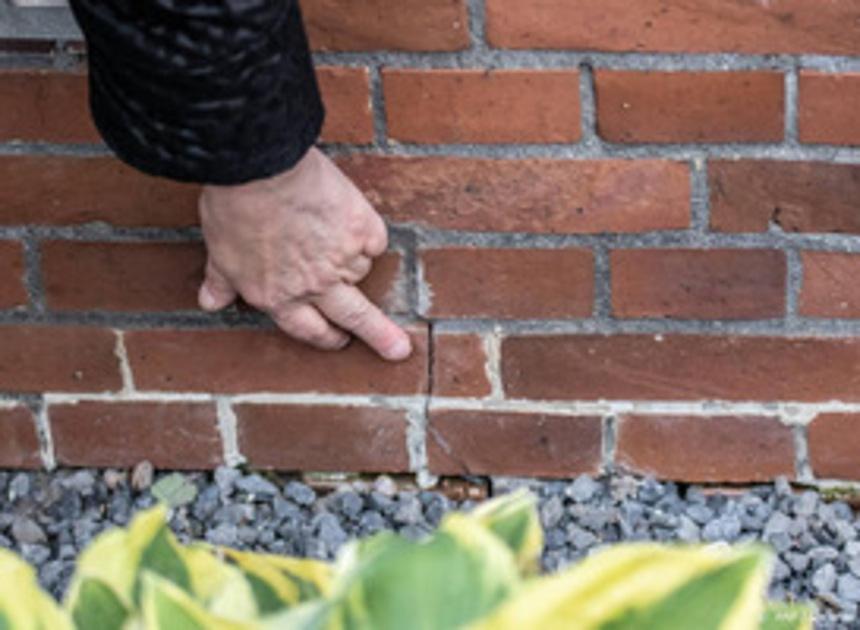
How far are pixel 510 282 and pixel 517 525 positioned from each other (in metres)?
1.14

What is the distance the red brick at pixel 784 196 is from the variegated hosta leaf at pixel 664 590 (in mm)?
1182

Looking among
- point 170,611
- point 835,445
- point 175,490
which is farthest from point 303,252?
point 170,611

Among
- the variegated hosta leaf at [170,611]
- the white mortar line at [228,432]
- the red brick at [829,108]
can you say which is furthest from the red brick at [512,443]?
the variegated hosta leaf at [170,611]

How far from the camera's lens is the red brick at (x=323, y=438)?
1.93 m

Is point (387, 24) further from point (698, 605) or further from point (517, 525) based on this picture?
point (698, 605)

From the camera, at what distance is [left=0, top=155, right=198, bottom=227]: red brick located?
5.79 feet

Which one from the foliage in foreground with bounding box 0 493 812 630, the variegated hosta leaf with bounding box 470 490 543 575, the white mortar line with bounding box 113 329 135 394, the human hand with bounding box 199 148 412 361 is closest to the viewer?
the foliage in foreground with bounding box 0 493 812 630

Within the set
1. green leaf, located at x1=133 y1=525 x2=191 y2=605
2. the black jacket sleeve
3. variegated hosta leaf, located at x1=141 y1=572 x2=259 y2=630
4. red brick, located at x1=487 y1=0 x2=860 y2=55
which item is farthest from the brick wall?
variegated hosta leaf, located at x1=141 y1=572 x2=259 y2=630

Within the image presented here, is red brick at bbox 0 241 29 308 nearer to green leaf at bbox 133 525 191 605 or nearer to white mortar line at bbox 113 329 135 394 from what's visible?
white mortar line at bbox 113 329 135 394

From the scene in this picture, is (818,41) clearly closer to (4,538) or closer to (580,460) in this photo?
(580,460)

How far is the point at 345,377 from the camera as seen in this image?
1891 mm

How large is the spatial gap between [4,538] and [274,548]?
1.23 ft

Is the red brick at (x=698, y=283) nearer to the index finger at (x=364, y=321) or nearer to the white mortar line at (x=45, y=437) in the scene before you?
the index finger at (x=364, y=321)

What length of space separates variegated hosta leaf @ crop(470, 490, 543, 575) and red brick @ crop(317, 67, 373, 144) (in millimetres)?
1052
